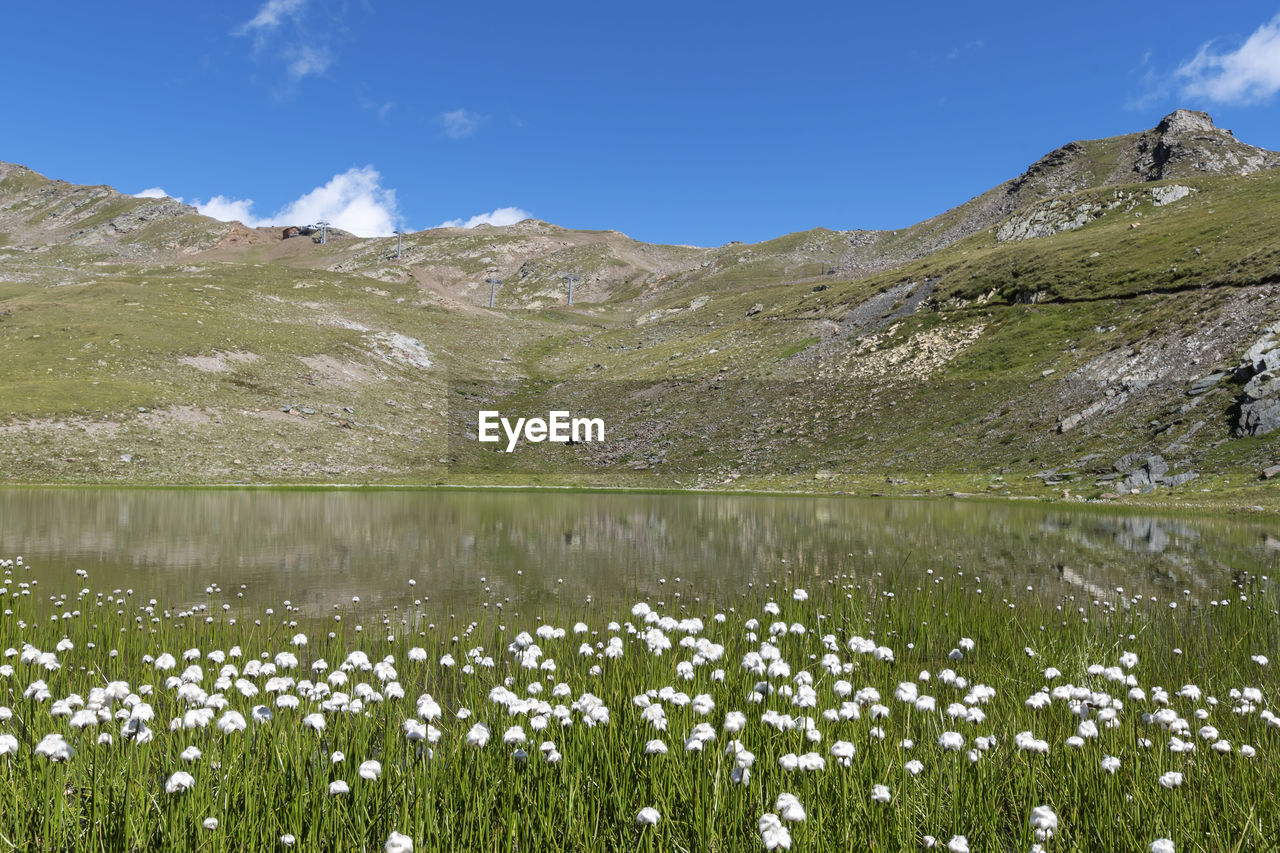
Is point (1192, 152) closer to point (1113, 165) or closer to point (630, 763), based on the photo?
point (1113, 165)

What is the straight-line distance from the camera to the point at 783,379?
301 ft

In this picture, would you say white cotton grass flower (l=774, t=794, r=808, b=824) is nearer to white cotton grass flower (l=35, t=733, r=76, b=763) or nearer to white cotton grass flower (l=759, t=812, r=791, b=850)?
white cotton grass flower (l=759, t=812, r=791, b=850)

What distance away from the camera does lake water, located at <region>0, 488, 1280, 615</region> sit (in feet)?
59.2

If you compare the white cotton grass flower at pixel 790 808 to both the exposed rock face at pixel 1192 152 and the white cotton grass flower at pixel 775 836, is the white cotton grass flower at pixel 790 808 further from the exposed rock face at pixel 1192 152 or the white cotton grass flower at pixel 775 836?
the exposed rock face at pixel 1192 152

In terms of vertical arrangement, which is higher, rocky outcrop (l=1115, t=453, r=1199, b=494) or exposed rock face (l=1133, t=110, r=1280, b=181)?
exposed rock face (l=1133, t=110, r=1280, b=181)

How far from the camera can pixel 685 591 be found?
57.8 feet

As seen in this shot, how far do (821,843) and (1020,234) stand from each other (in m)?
147

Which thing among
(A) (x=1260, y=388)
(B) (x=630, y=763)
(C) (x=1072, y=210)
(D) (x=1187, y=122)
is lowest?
(B) (x=630, y=763)

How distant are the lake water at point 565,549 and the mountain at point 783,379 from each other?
56.1 ft

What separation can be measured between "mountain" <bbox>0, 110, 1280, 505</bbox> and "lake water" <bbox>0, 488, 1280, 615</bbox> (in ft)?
A: 56.1

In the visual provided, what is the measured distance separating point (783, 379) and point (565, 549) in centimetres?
6967

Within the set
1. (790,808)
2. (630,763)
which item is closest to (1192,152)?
(630,763)

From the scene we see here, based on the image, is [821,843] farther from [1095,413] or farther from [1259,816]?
[1095,413]

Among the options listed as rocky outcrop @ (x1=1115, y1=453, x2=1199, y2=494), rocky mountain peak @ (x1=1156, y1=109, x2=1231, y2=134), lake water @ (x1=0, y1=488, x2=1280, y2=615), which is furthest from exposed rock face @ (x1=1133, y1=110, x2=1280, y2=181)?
lake water @ (x1=0, y1=488, x2=1280, y2=615)
